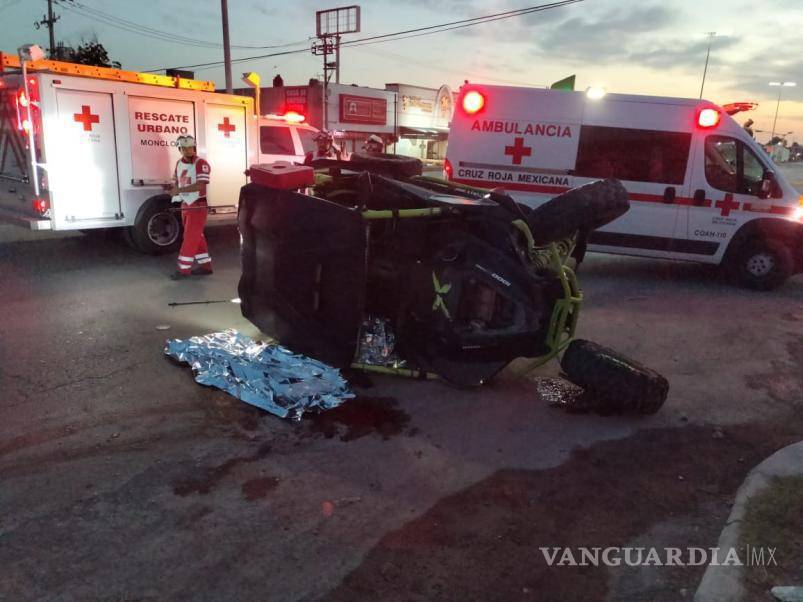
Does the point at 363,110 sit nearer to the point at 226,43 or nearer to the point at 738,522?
the point at 226,43

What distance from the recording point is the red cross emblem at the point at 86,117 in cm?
787

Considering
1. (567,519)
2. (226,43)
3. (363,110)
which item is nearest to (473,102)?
(567,519)

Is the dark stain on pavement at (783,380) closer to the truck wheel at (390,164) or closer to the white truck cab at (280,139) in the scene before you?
the truck wheel at (390,164)

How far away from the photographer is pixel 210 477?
3.44 metres

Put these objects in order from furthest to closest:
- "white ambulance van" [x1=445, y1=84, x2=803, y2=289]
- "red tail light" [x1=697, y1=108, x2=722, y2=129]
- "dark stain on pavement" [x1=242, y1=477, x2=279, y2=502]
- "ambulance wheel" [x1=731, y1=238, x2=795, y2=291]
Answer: "ambulance wheel" [x1=731, y1=238, x2=795, y2=291] < "white ambulance van" [x1=445, y1=84, x2=803, y2=289] < "red tail light" [x1=697, y1=108, x2=722, y2=129] < "dark stain on pavement" [x1=242, y1=477, x2=279, y2=502]

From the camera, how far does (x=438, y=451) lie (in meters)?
3.88

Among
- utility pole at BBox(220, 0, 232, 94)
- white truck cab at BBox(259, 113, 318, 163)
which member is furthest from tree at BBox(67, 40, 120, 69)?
white truck cab at BBox(259, 113, 318, 163)

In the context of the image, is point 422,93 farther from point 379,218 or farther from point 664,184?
point 379,218

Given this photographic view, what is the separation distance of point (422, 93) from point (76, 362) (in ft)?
124

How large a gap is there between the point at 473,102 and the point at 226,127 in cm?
395

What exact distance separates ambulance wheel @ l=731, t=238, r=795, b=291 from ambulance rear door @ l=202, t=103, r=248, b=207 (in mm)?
7563

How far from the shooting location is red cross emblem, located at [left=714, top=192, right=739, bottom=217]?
8.41 metres
